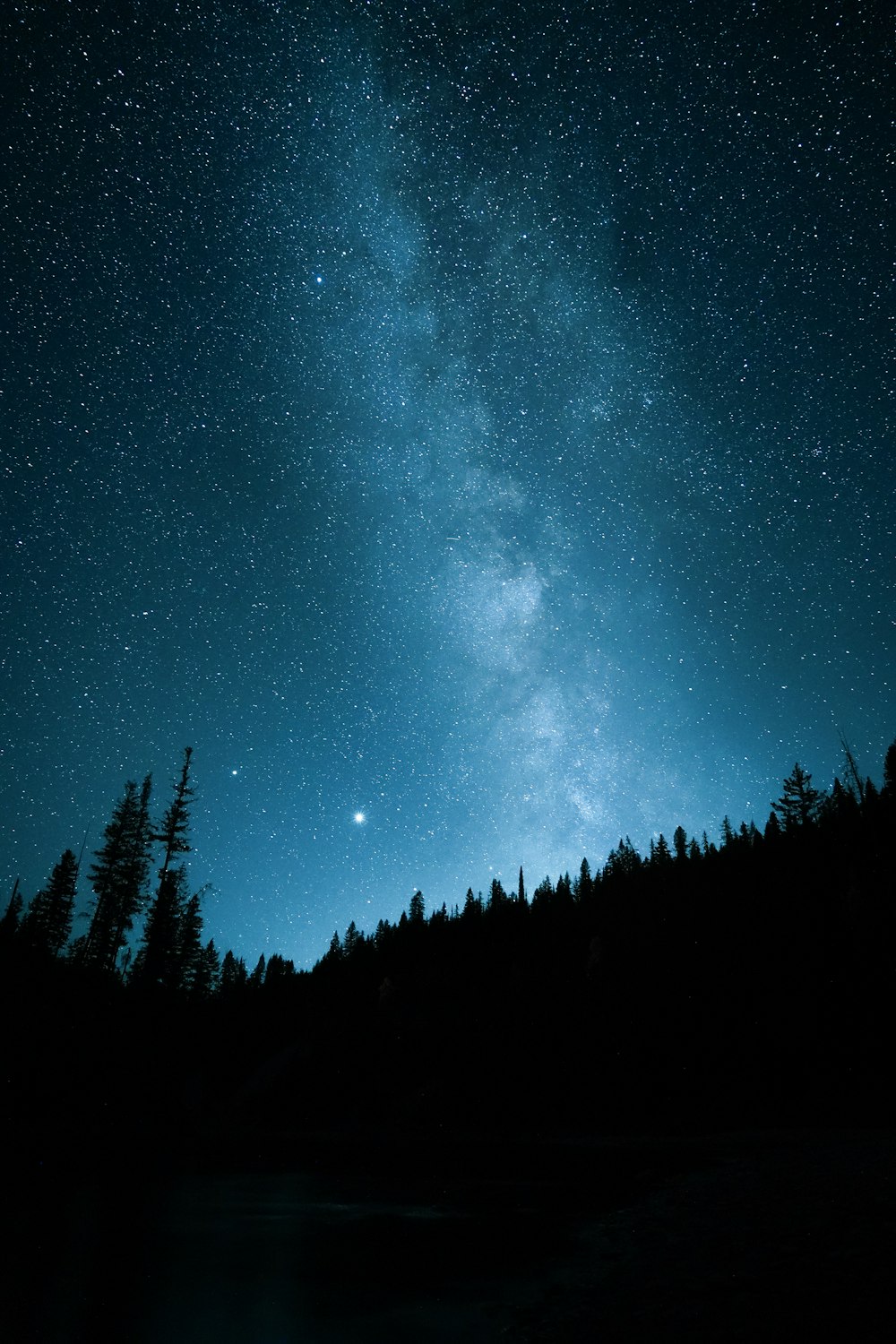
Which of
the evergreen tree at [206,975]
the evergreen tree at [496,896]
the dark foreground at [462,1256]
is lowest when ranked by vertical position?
the dark foreground at [462,1256]

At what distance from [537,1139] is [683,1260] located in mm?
35157

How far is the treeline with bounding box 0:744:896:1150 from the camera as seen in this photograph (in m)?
43.4

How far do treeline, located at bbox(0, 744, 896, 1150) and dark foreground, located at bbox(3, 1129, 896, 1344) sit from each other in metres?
20.6

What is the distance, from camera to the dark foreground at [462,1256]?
948 centimetres

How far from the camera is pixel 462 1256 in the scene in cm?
1380

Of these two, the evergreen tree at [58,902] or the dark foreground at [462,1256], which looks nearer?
the dark foreground at [462,1256]

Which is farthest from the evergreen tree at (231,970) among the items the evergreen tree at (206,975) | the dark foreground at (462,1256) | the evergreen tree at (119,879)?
the dark foreground at (462,1256)

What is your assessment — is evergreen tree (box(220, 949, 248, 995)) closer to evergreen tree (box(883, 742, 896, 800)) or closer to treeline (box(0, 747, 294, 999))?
treeline (box(0, 747, 294, 999))

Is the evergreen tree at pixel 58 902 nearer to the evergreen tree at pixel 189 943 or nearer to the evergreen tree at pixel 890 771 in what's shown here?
the evergreen tree at pixel 189 943

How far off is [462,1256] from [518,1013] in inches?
1881

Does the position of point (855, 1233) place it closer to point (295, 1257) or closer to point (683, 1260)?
point (683, 1260)

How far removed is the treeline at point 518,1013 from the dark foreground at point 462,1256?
20.6m

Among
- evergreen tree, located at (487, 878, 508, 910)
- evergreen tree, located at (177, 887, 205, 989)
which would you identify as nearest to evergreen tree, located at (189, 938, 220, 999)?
evergreen tree, located at (177, 887, 205, 989)

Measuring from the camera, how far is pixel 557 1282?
37.7ft
